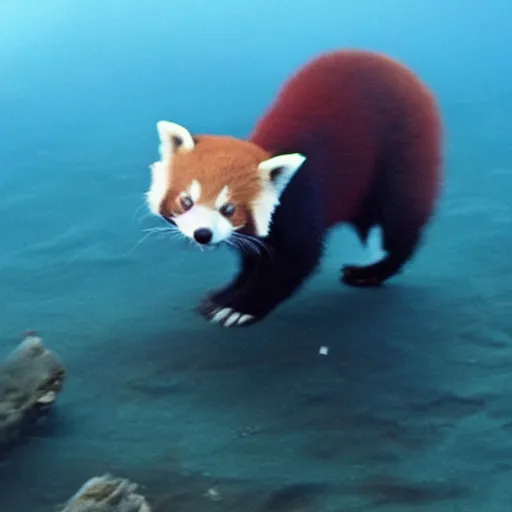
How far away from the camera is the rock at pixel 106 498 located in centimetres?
49

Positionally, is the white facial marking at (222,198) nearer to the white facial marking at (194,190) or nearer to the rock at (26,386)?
the white facial marking at (194,190)

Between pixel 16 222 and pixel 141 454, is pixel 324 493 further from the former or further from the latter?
pixel 16 222

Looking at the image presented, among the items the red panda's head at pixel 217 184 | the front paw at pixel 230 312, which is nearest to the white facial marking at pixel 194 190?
the red panda's head at pixel 217 184

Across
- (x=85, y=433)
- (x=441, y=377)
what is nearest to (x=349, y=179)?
(x=441, y=377)

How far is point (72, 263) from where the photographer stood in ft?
2.34

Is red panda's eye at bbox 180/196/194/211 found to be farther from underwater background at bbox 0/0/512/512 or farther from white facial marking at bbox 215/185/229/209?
underwater background at bbox 0/0/512/512

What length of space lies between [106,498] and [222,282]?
0.79 ft

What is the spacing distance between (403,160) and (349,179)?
0.05 metres

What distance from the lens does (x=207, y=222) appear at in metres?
0.57

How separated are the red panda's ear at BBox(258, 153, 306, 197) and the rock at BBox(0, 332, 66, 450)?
19cm

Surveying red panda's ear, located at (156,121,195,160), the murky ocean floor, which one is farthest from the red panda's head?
the murky ocean floor

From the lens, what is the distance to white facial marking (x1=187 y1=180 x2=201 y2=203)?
0.58 m

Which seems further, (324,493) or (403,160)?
(403,160)

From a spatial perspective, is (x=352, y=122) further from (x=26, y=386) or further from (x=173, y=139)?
(x=26, y=386)
